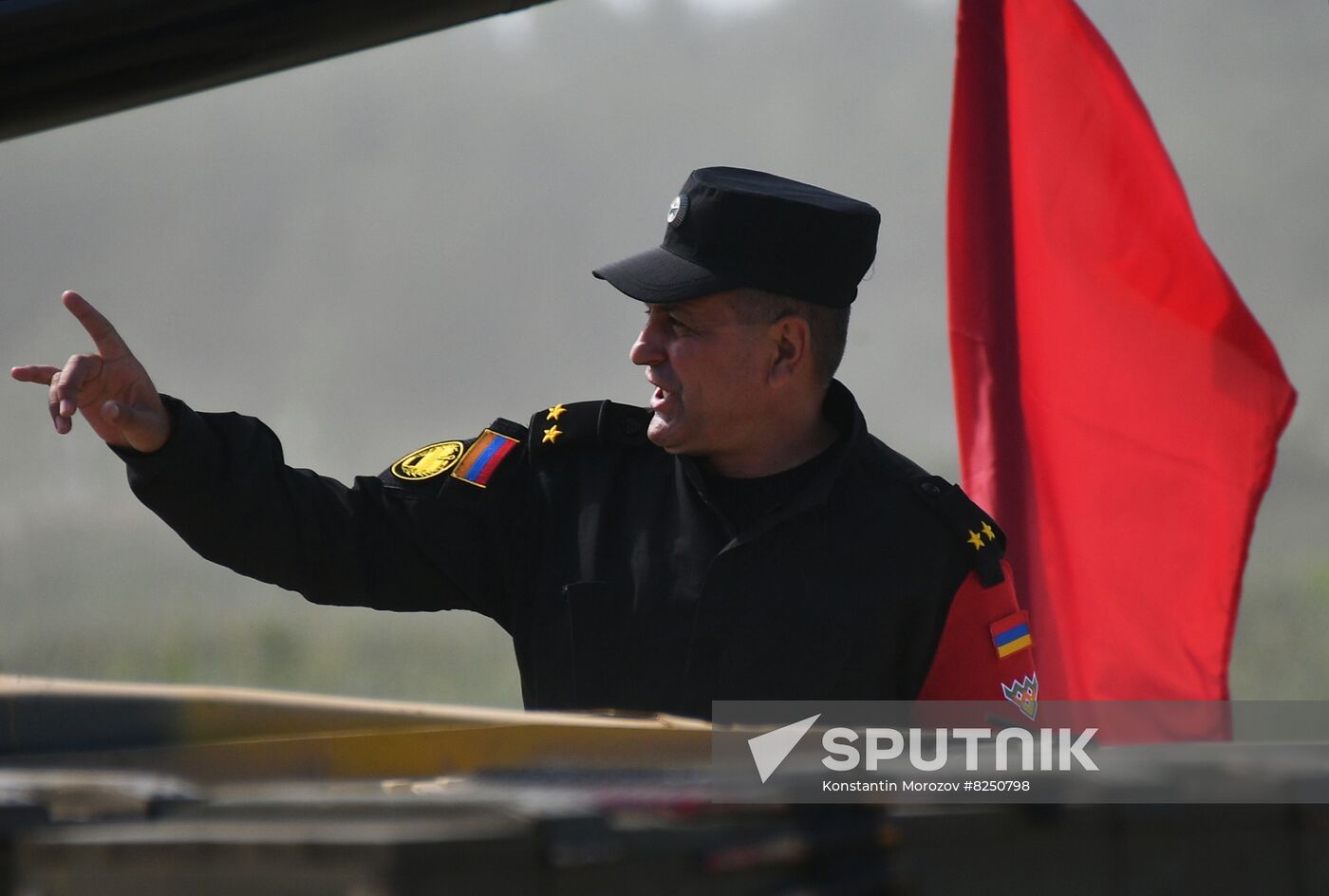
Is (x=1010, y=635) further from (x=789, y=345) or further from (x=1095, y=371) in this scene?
(x=1095, y=371)

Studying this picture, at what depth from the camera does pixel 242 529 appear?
1539 mm

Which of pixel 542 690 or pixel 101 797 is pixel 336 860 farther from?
pixel 542 690

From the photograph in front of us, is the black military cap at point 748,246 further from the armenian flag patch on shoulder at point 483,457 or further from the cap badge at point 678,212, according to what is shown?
the armenian flag patch on shoulder at point 483,457

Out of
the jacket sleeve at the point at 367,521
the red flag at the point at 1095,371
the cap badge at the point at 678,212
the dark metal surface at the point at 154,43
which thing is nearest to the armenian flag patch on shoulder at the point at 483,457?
the jacket sleeve at the point at 367,521

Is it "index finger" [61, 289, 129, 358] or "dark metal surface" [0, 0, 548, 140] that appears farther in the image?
"index finger" [61, 289, 129, 358]

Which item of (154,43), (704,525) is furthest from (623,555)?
(154,43)

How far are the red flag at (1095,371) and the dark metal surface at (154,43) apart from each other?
4.40 ft

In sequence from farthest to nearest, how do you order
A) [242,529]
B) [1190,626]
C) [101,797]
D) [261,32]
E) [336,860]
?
[1190,626], [242,529], [261,32], [101,797], [336,860]

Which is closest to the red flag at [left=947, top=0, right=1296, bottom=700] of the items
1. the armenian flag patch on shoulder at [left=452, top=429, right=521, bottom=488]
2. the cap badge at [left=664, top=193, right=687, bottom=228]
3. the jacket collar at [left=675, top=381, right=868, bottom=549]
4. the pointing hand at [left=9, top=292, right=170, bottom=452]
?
the jacket collar at [left=675, top=381, right=868, bottom=549]

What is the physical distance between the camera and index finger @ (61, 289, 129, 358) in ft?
4.22

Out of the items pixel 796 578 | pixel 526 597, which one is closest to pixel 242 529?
pixel 526 597

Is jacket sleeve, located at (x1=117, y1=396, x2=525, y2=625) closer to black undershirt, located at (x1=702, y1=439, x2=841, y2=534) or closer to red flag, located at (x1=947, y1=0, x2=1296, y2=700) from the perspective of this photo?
black undershirt, located at (x1=702, y1=439, x2=841, y2=534)

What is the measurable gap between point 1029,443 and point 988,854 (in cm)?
163

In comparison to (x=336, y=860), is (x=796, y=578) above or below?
above
